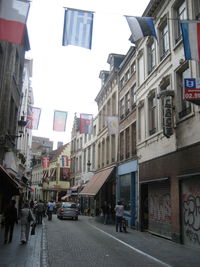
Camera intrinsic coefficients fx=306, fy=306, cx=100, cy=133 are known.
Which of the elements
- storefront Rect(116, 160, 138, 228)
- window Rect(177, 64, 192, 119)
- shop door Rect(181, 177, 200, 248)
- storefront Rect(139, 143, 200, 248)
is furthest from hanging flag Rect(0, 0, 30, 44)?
storefront Rect(116, 160, 138, 228)

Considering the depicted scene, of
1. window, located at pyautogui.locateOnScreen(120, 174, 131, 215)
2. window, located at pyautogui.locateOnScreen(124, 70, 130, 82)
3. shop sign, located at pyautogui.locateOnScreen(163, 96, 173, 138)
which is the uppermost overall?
window, located at pyautogui.locateOnScreen(124, 70, 130, 82)

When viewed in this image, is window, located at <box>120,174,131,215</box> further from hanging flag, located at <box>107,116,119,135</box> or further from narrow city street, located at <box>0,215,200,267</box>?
narrow city street, located at <box>0,215,200,267</box>

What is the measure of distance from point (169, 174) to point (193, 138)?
107 inches

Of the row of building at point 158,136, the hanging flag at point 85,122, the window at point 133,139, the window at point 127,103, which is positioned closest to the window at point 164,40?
the row of building at point 158,136

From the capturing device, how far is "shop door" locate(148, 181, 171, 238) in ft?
48.5

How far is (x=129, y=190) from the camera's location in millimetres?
21328

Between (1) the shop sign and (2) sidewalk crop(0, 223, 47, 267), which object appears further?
(1) the shop sign

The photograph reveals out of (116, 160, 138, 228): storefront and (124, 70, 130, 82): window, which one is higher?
(124, 70, 130, 82): window

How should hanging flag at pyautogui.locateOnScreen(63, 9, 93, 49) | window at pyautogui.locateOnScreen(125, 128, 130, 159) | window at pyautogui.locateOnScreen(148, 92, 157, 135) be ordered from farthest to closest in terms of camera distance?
window at pyautogui.locateOnScreen(125, 128, 130, 159), window at pyautogui.locateOnScreen(148, 92, 157, 135), hanging flag at pyautogui.locateOnScreen(63, 9, 93, 49)

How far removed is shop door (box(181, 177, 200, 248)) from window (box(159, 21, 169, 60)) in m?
7.17

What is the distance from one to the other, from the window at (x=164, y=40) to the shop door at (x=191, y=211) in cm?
717

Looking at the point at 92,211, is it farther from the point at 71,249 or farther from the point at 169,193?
the point at 71,249

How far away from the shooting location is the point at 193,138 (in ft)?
40.0

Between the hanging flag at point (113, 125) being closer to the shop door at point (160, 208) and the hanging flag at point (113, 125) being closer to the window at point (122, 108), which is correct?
the window at point (122, 108)
